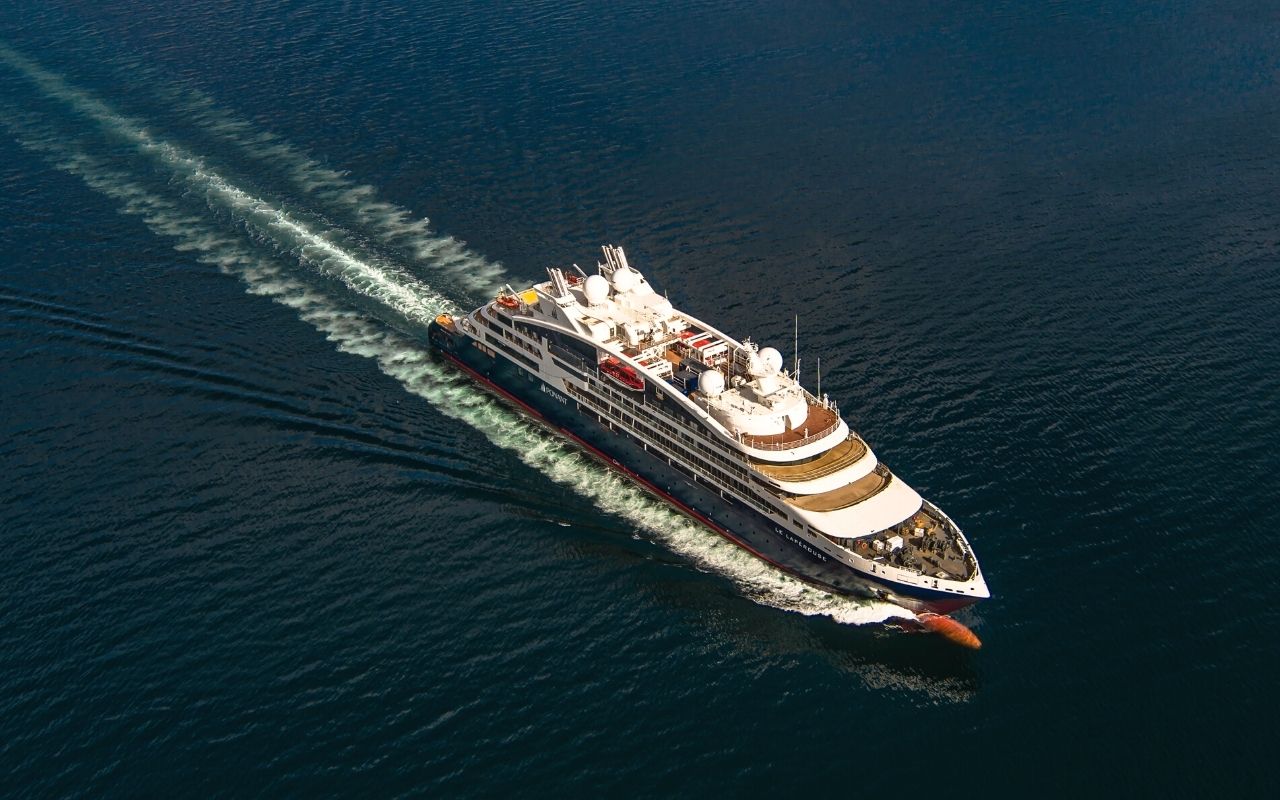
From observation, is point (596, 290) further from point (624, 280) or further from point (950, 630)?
point (950, 630)

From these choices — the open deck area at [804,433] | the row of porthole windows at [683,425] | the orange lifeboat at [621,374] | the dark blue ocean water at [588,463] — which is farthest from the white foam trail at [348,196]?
the open deck area at [804,433]

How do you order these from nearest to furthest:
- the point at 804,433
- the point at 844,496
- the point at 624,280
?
the point at 844,496 → the point at 804,433 → the point at 624,280

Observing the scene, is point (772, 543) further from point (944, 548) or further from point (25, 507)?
point (25, 507)

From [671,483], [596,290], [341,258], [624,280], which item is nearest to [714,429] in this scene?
[671,483]

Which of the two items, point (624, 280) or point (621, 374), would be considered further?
point (624, 280)

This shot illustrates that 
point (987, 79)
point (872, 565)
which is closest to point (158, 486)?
point (872, 565)

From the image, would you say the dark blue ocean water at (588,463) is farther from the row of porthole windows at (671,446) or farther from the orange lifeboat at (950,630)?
the row of porthole windows at (671,446)

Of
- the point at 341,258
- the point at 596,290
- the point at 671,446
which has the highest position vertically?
the point at 596,290
